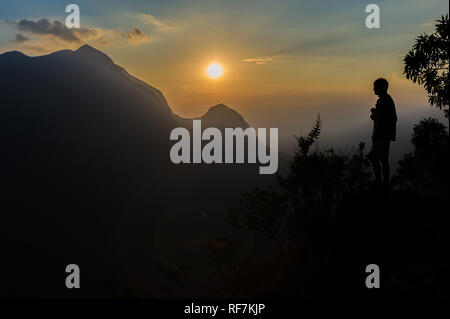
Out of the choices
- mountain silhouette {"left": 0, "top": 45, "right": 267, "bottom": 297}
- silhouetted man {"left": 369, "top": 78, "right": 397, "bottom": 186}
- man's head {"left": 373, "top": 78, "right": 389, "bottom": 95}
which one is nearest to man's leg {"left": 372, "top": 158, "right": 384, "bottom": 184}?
silhouetted man {"left": 369, "top": 78, "right": 397, "bottom": 186}

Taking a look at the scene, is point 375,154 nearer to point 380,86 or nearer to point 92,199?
point 380,86

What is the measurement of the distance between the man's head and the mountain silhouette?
71932 millimetres

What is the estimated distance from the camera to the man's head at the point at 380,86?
12.3 metres

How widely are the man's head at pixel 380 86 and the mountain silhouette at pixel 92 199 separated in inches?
2832

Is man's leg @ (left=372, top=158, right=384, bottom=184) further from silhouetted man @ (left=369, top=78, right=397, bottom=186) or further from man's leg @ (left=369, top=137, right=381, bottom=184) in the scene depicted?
silhouetted man @ (left=369, top=78, right=397, bottom=186)

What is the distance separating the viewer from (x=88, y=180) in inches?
6058

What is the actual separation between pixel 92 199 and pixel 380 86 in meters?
138

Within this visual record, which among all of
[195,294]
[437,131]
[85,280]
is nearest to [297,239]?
[437,131]

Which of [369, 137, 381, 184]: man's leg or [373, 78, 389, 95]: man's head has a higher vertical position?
[373, 78, 389, 95]: man's head

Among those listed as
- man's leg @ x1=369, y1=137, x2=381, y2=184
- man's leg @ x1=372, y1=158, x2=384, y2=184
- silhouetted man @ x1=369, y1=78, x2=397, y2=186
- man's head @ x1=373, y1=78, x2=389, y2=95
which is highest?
man's head @ x1=373, y1=78, x2=389, y2=95

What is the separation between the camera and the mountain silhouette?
353 feet

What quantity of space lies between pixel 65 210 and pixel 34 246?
1929 centimetres

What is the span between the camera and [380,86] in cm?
1226

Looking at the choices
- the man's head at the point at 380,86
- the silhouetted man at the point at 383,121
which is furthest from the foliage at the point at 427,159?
the man's head at the point at 380,86
